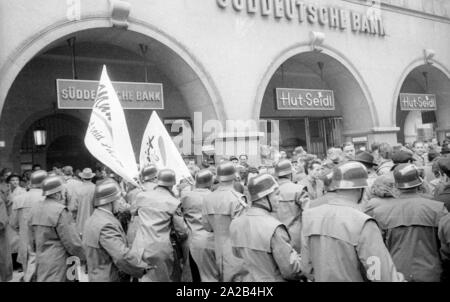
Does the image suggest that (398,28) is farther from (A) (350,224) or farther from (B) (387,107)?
(A) (350,224)

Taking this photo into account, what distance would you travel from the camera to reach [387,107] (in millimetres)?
14031

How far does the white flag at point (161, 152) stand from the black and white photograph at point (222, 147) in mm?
23

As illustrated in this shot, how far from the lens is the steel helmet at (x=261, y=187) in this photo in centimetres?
353

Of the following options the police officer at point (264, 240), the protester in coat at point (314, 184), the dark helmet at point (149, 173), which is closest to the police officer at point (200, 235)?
the dark helmet at point (149, 173)

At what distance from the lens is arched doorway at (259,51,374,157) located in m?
12.2

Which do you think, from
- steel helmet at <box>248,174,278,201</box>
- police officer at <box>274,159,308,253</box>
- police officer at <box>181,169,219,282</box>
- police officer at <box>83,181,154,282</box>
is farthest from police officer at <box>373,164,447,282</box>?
police officer at <box>83,181,154,282</box>

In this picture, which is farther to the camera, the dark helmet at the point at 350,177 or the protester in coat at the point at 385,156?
the protester in coat at the point at 385,156

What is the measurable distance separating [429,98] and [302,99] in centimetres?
604

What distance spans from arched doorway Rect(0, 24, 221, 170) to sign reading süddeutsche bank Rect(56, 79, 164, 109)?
57cm

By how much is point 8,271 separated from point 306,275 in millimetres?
5189

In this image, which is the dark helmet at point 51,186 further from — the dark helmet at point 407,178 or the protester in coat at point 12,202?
the dark helmet at point 407,178

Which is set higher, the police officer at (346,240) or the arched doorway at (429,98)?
the arched doorway at (429,98)

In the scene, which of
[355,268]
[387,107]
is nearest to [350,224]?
[355,268]
